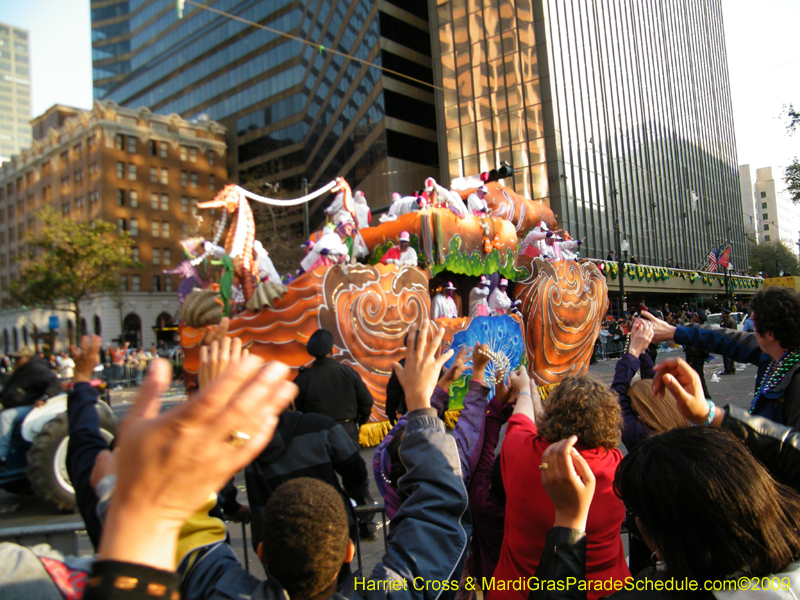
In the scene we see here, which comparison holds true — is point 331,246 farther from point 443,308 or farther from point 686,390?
point 686,390

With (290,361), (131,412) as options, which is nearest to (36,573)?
(131,412)

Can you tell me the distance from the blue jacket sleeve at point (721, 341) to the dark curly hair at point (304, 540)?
8.19ft

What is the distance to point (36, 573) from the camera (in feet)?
3.25

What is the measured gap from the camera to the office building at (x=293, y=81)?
30.7 meters

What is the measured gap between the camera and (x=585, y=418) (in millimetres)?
1869

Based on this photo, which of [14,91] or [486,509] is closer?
[486,509]

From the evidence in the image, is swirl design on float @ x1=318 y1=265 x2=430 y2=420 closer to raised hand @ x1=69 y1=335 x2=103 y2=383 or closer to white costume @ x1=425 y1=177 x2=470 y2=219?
white costume @ x1=425 y1=177 x2=470 y2=219

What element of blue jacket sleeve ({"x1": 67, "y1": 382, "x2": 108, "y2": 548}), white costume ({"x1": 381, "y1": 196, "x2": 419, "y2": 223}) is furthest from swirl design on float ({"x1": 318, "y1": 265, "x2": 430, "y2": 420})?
blue jacket sleeve ({"x1": 67, "y1": 382, "x2": 108, "y2": 548})

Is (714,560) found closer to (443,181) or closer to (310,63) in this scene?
(443,181)

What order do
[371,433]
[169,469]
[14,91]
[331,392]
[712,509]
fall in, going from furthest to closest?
1. [14,91]
2. [371,433]
3. [331,392]
4. [712,509]
5. [169,469]

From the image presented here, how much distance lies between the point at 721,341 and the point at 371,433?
5.03 m

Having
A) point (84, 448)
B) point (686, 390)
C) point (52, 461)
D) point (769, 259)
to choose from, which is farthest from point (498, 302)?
point (769, 259)

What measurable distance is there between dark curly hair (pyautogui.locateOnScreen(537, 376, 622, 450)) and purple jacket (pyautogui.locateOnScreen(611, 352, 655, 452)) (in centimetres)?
58

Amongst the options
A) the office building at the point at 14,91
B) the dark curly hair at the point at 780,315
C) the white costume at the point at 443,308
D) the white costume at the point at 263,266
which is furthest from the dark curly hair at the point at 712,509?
the office building at the point at 14,91
